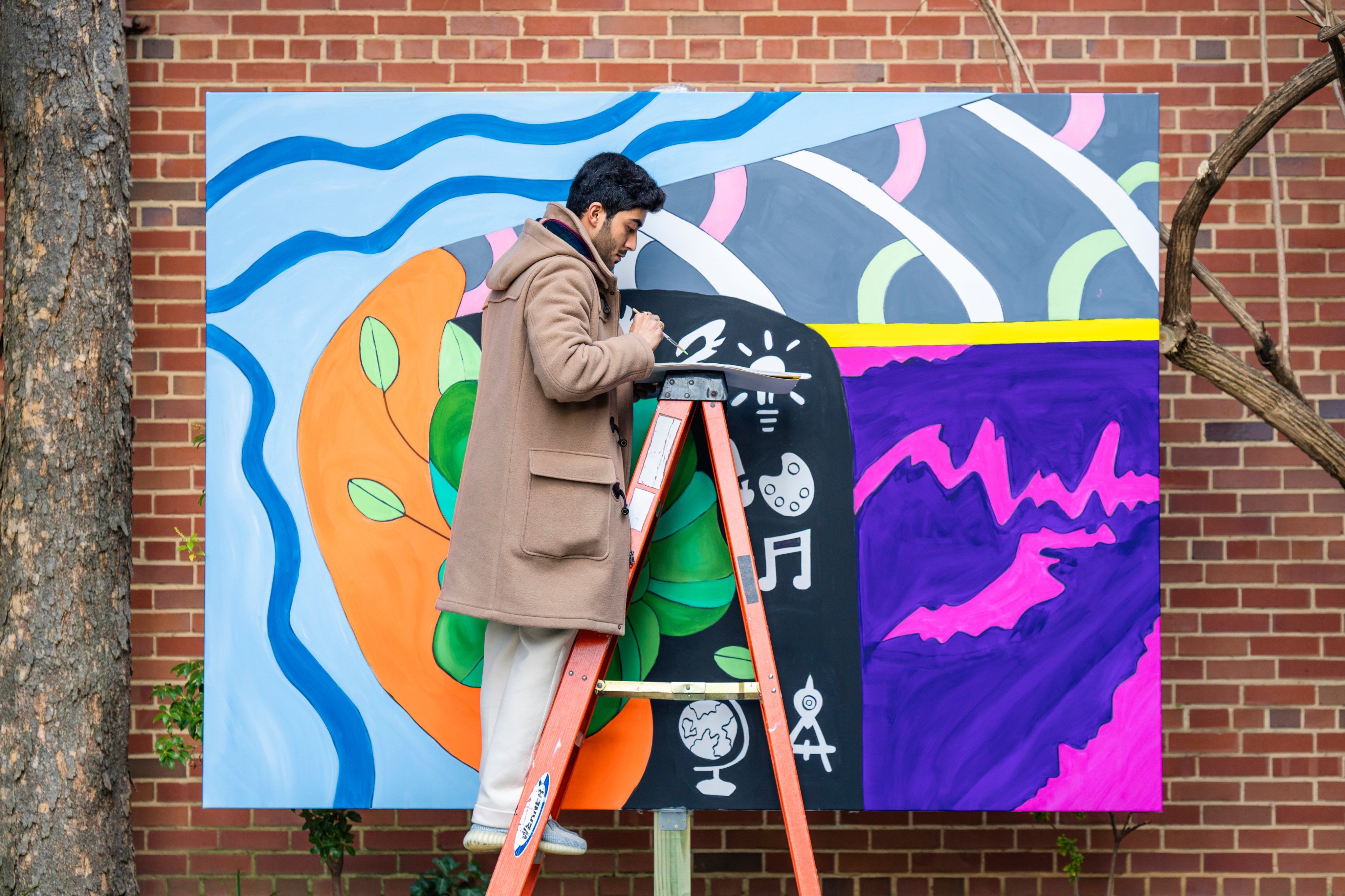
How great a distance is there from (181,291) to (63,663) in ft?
3.87

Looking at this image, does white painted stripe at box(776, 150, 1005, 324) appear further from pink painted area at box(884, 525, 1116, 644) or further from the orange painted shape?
the orange painted shape

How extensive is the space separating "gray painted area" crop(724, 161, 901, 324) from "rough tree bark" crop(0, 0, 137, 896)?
1787 millimetres

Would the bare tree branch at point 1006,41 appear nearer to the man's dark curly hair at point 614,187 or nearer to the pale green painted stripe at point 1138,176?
the pale green painted stripe at point 1138,176

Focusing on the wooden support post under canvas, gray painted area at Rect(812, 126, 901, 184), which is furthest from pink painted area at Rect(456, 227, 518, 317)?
the wooden support post under canvas

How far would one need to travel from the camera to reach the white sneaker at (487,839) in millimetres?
2188

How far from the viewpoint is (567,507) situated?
85.9 inches

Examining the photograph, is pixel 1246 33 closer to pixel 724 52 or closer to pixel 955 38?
pixel 955 38

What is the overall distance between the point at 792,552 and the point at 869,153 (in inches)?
41.4

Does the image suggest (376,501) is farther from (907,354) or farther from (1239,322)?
(1239,322)

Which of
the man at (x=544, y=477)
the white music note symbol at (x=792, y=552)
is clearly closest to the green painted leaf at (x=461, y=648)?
the man at (x=544, y=477)

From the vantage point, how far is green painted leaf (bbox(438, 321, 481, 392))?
249 centimetres

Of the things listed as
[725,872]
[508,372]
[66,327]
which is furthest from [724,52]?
[725,872]

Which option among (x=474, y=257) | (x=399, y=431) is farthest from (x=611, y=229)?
(x=399, y=431)

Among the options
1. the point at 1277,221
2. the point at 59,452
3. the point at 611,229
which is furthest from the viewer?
the point at 1277,221
